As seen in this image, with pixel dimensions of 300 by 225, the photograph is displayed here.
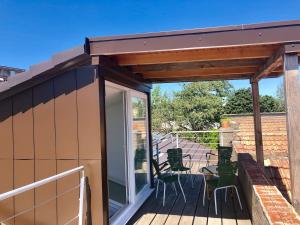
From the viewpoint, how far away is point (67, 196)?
10.0 ft

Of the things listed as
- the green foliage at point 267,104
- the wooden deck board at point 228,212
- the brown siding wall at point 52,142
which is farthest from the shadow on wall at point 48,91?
the green foliage at point 267,104

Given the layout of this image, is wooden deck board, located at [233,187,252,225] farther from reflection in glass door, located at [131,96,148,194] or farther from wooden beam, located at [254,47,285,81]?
wooden beam, located at [254,47,285,81]

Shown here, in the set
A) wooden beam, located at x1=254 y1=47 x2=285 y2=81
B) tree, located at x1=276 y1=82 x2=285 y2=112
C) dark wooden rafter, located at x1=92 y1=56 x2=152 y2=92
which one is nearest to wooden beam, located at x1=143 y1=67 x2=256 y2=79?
dark wooden rafter, located at x1=92 y1=56 x2=152 y2=92

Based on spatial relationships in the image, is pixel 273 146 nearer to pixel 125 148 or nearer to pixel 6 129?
pixel 125 148

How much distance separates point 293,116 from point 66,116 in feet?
7.92

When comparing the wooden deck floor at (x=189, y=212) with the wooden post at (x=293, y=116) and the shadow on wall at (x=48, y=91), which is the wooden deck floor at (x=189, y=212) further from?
the shadow on wall at (x=48, y=91)

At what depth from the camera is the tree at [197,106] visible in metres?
18.7

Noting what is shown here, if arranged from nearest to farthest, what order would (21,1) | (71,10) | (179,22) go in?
(21,1), (71,10), (179,22)

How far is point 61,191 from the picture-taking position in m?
3.10

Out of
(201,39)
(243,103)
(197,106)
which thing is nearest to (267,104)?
(243,103)

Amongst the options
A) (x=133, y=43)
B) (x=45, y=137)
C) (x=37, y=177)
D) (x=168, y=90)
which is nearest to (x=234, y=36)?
(x=133, y=43)

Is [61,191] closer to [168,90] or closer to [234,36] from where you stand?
[234,36]

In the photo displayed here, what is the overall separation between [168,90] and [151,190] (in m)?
15.4

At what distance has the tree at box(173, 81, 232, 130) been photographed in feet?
61.2
